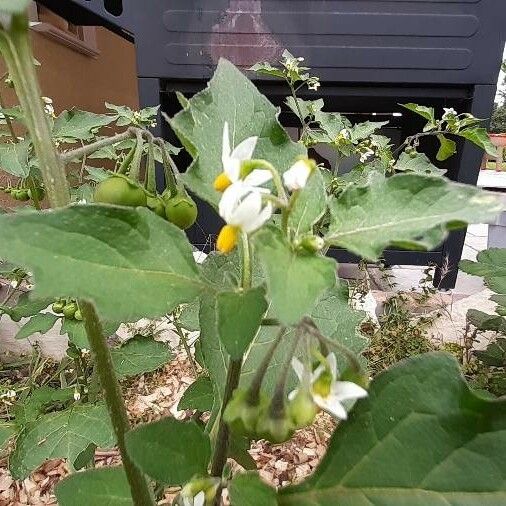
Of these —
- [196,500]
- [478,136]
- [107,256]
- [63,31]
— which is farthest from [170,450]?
[63,31]

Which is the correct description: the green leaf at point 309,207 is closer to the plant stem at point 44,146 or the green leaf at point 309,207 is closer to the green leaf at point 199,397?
the plant stem at point 44,146

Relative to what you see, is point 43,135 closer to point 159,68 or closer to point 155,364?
point 155,364

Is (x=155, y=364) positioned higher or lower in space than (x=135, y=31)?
lower

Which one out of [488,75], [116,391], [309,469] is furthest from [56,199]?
[488,75]

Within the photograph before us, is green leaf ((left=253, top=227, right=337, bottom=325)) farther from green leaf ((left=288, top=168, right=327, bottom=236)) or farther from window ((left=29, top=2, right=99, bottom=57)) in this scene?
window ((left=29, top=2, right=99, bottom=57))

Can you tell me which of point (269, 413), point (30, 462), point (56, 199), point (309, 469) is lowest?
point (309, 469)

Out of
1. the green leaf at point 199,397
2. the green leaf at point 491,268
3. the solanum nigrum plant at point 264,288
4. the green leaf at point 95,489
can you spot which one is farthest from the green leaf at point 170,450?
the green leaf at point 491,268
